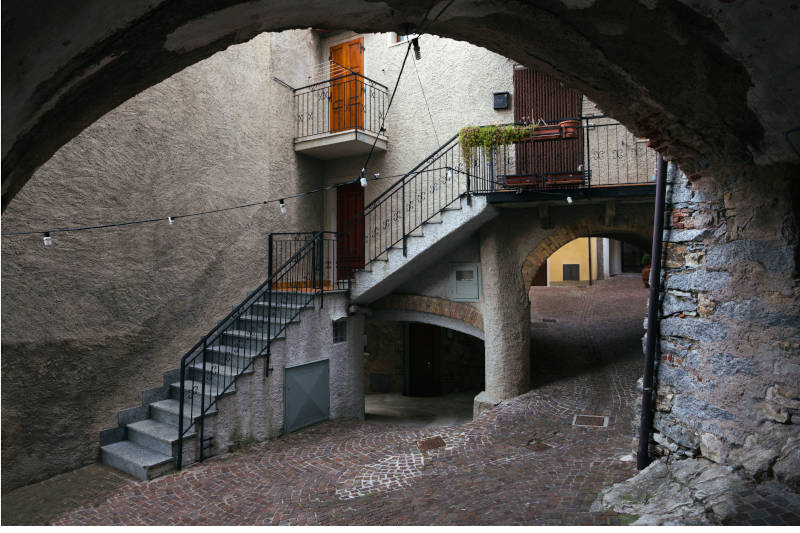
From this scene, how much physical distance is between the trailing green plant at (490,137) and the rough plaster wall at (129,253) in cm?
424

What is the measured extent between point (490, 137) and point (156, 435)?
677 cm

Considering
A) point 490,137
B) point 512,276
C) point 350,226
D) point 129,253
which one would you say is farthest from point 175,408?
point 490,137

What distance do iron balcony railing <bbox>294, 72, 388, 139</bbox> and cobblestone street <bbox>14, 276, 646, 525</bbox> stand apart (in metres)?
6.30

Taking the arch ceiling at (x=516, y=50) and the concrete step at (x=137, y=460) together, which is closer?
the arch ceiling at (x=516, y=50)

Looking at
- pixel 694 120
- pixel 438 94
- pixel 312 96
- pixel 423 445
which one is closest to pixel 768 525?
pixel 694 120

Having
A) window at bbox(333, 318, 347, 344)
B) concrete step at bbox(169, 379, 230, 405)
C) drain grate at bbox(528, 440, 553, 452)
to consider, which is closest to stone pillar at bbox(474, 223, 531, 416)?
drain grate at bbox(528, 440, 553, 452)

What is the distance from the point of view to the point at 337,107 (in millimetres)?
10258

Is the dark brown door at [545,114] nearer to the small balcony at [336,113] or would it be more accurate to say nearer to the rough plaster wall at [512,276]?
the rough plaster wall at [512,276]

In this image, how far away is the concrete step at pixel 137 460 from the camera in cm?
594

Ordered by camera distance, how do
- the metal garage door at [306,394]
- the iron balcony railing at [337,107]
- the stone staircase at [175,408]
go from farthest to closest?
1. the iron balcony railing at [337,107]
2. the metal garage door at [306,394]
3. the stone staircase at [175,408]

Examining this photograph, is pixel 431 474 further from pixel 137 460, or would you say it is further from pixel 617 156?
pixel 617 156

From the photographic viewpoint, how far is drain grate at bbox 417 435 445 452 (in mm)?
6363

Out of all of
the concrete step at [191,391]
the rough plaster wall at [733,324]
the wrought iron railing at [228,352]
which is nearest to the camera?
the rough plaster wall at [733,324]

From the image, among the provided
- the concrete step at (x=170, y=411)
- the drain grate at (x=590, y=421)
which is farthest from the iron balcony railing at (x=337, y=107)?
the drain grate at (x=590, y=421)
